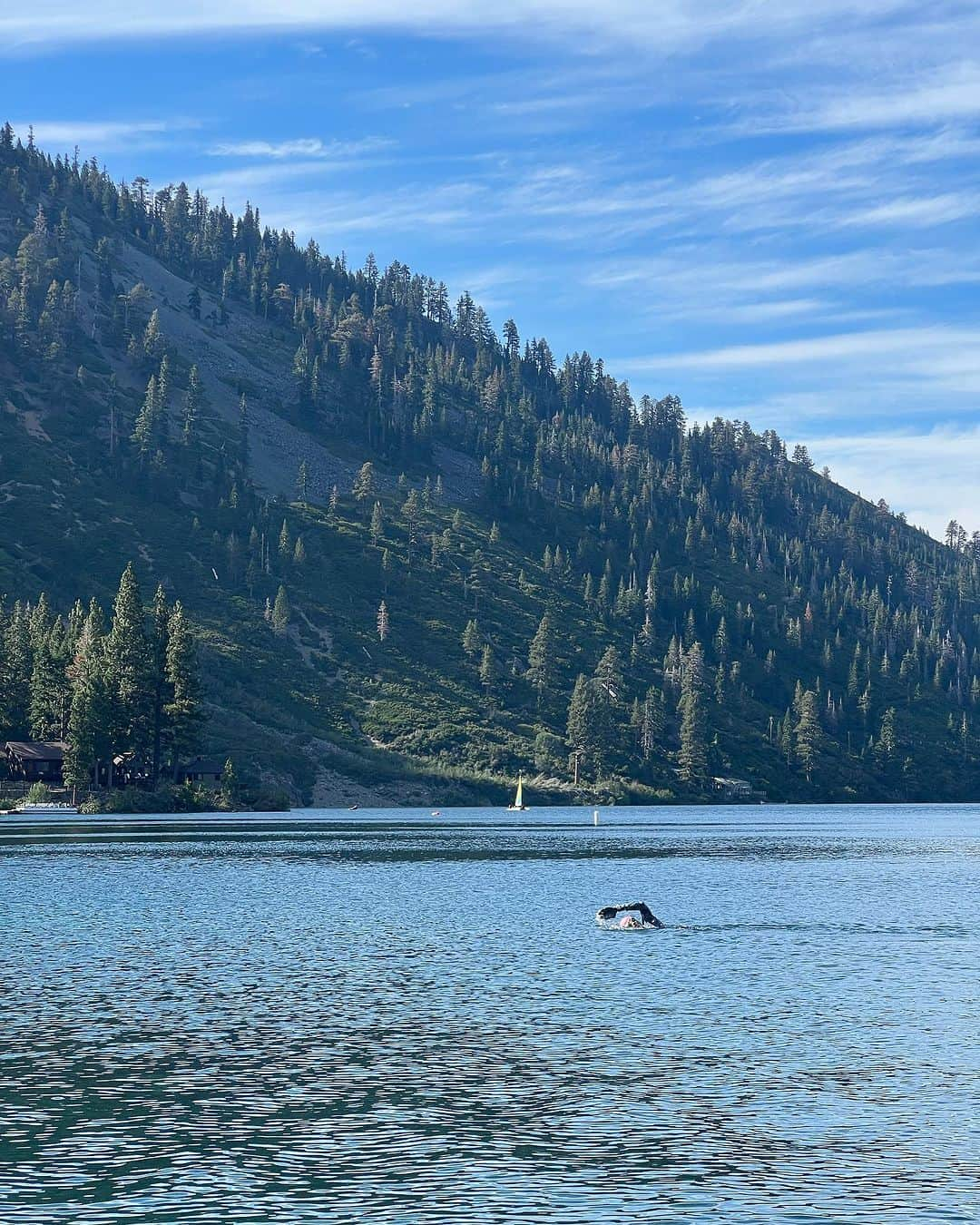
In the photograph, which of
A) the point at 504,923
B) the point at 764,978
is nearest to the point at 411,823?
the point at 504,923

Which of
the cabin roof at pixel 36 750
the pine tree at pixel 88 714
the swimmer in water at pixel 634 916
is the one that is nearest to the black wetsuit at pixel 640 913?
the swimmer in water at pixel 634 916

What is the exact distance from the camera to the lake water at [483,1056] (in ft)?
81.5

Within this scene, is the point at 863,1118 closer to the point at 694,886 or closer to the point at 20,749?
the point at 694,886

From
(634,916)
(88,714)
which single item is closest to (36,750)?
(88,714)

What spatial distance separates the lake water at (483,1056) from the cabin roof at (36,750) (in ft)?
345

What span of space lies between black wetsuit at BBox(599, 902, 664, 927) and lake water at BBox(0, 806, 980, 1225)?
140cm

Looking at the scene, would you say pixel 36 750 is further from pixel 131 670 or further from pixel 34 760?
pixel 131 670

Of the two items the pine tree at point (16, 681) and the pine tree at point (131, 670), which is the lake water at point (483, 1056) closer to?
the pine tree at point (131, 670)

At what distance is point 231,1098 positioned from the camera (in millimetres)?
31766

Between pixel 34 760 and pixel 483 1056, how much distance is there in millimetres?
157610

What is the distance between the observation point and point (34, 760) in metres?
183

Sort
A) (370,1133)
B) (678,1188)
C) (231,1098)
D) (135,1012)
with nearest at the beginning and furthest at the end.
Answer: (678,1188)
(370,1133)
(231,1098)
(135,1012)

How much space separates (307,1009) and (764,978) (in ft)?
53.7

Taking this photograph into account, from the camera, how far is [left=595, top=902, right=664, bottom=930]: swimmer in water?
64.4 metres
